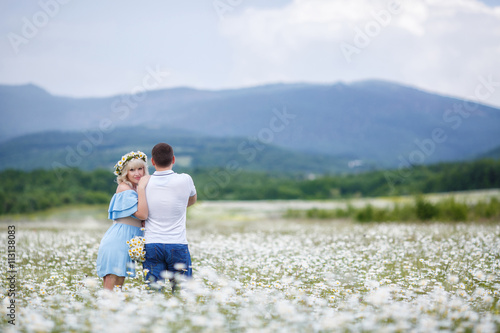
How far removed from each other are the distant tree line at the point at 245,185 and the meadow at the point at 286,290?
29.7 meters

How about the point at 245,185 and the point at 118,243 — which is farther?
the point at 245,185

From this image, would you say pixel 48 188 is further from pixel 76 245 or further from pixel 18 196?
pixel 76 245

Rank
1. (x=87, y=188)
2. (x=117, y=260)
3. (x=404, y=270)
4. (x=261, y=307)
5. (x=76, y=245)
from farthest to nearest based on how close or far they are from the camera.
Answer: (x=87, y=188) → (x=76, y=245) → (x=404, y=270) → (x=117, y=260) → (x=261, y=307)

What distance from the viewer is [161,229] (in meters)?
6.19

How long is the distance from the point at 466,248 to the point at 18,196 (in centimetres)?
4303

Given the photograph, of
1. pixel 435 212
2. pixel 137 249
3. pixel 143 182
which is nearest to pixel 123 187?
pixel 143 182

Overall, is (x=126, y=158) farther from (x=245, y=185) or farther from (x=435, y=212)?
(x=245, y=185)

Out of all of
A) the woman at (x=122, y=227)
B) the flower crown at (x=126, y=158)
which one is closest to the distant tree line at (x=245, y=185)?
the flower crown at (x=126, y=158)

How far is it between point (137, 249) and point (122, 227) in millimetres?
433

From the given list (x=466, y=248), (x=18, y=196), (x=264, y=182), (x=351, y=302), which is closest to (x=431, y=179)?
(x=264, y=182)

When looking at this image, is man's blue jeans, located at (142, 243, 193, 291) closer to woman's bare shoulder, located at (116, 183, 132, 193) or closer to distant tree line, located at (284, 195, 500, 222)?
woman's bare shoulder, located at (116, 183, 132, 193)

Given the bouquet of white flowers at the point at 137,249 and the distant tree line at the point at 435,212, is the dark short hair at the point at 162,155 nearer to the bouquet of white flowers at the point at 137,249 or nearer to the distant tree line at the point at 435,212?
the bouquet of white flowers at the point at 137,249

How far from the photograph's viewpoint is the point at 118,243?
624 centimetres

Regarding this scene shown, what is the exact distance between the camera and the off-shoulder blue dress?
6.16 metres
